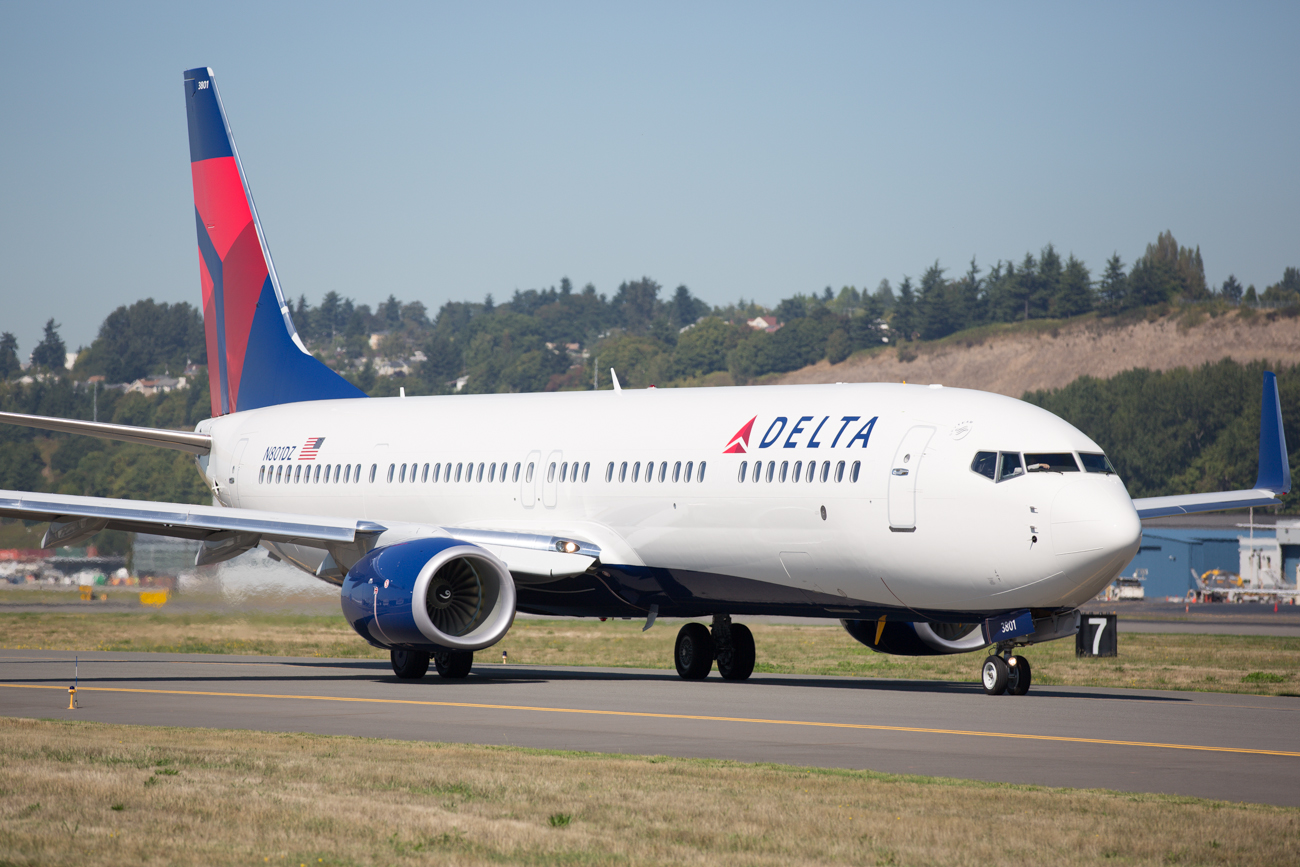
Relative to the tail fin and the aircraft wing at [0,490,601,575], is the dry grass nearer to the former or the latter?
the aircraft wing at [0,490,601,575]

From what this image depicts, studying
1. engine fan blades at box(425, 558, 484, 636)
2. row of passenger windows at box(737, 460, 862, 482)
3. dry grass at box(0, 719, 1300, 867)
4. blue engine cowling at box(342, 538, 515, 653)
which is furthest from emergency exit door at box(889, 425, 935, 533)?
dry grass at box(0, 719, 1300, 867)

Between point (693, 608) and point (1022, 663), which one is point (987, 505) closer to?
point (1022, 663)

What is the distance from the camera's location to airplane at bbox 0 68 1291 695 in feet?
62.5

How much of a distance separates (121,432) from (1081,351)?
14041 centimetres

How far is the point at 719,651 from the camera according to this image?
24.2 m

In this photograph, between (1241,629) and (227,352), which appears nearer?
(227,352)

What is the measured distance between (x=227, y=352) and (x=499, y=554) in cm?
1158

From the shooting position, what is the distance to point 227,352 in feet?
106

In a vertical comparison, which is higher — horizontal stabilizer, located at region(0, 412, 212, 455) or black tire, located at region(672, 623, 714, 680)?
horizontal stabilizer, located at region(0, 412, 212, 455)

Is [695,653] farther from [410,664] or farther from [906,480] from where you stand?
[906,480]

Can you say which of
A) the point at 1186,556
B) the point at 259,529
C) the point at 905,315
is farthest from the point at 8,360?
the point at 259,529

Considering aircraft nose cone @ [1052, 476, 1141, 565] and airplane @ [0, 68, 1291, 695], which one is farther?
airplane @ [0, 68, 1291, 695]

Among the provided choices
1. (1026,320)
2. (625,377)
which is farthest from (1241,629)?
(625,377)

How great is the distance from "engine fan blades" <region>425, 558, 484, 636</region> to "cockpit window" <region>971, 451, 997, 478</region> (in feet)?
23.0
